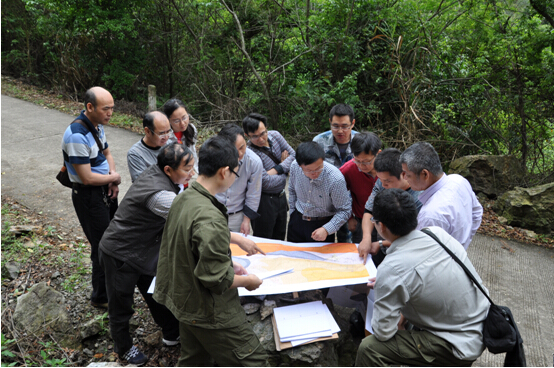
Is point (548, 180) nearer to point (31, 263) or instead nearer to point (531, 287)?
point (531, 287)

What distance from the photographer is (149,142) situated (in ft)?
10.9

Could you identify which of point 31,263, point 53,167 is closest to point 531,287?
point 31,263

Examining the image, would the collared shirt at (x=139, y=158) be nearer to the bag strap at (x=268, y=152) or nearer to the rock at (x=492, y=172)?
the bag strap at (x=268, y=152)

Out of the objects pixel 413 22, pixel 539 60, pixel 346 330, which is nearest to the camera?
pixel 346 330

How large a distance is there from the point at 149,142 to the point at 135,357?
174 centimetres

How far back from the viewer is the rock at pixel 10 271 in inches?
154

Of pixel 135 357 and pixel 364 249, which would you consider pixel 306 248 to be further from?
pixel 135 357

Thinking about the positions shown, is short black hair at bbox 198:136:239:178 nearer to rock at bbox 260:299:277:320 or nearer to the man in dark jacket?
the man in dark jacket

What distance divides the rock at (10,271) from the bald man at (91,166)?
47.5 inches

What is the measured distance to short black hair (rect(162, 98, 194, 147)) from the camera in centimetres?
366

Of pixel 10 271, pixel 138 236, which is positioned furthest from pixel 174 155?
pixel 10 271

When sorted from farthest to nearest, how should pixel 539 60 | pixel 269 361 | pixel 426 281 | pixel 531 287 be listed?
pixel 539 60 < pixel 531 287 < pixel 269 361 < pixel 426 281

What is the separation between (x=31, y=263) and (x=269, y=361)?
309cm

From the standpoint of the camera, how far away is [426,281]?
2045 millimetres
